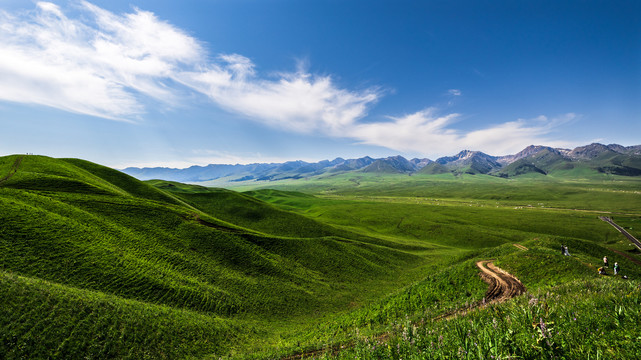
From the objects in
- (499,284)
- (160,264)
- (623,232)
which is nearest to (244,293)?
(160,264)

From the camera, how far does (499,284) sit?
82.7 ft

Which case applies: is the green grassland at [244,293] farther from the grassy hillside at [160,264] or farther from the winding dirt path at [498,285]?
the winding dirt path at [498,285]

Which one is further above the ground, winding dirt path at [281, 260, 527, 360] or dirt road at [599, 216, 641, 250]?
winding dirt path at [281, 260, 527, 360]

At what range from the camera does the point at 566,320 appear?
725 cm

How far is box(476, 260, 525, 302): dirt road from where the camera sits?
22656mm

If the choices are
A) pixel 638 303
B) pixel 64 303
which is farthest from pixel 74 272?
pixel 638 303

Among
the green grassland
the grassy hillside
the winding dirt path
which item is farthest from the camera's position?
the grassy hillside

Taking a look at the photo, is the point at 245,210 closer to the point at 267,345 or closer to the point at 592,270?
the point at 267,345

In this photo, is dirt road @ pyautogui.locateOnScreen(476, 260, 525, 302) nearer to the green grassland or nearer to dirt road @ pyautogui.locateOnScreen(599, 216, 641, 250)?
the green grassland

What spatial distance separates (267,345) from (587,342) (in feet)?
85.9

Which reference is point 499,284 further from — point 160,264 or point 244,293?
point 160,264

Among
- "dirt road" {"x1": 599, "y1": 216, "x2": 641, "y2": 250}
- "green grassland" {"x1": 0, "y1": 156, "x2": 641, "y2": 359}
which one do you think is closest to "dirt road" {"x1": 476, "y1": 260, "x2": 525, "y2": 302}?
"green grassland" {"x1": 0, "y1": 156, "x2": 641, "y2": 359}

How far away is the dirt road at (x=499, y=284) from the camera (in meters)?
22.7

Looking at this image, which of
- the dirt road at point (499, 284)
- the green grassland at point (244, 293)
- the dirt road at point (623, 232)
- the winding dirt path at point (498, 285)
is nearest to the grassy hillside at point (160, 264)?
the green grassland at point (244, 293)
